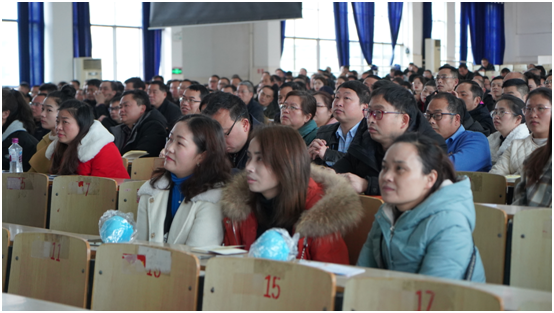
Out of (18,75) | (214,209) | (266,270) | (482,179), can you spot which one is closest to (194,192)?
(214,209)

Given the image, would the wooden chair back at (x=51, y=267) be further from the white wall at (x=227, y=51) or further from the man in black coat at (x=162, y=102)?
the white wall at (x=227, y=51)

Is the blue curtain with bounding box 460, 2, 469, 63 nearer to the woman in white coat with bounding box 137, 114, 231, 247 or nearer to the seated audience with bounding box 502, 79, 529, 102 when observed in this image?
the seated audience with bounding box 502, 79, 529, 102

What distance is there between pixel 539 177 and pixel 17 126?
385cm

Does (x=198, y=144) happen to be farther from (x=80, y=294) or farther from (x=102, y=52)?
(x=102, y=52)

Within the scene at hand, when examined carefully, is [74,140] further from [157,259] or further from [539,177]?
[539,177]

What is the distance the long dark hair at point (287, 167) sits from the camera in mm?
2121

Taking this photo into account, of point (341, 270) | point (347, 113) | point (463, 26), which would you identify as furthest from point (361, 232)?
point (463, 26)

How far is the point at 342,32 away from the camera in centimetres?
1623

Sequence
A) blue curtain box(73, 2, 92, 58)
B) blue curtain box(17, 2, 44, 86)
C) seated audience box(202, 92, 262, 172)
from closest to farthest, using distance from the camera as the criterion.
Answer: seated audience box(202, 92, 262, 172) → blue curtain box(17, 2, 44, 86) → blue curtain box(73, 2, 92, 58)

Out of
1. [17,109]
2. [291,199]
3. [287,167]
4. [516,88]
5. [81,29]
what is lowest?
[291,199]

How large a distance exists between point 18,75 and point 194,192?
455 inches

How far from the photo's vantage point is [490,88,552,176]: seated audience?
11.4 ft

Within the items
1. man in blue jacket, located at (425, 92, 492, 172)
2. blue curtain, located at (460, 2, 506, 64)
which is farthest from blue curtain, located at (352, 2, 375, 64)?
man in blue jacket, located at (425, 92, 492, 172)

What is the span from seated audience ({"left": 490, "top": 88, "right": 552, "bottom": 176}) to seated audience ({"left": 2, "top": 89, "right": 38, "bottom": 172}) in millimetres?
3408
